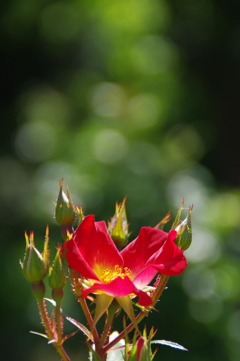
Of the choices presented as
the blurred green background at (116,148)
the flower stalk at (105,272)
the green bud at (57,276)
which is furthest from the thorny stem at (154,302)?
the blurred green background at (116,148)

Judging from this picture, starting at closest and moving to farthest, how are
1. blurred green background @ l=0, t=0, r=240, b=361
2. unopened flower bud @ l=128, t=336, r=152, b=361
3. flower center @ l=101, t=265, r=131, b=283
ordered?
unopened flower bud @ l=128, t=336, r=152, b=361, flower center @ l=101, t=265, r=131, b=283, blurred green background @ l=0, t=0, r=240, b=361

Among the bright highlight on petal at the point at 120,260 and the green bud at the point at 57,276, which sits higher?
the bright highlight on petal at the point at 120,260

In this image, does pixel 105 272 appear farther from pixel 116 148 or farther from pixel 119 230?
pixel 116 148

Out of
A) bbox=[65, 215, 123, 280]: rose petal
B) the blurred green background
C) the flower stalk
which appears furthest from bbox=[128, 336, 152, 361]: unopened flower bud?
the blurred green background

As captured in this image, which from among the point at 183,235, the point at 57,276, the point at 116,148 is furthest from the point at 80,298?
the point at 116,148

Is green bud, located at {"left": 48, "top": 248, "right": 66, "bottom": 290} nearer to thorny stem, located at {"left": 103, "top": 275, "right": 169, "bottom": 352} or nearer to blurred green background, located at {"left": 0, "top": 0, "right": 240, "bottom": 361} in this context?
thorny stem, located at {"left": 103, "top": 275, "right": 169, "bottom": 352}

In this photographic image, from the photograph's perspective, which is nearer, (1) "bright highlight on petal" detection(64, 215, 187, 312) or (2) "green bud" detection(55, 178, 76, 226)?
(1) "bright highlight on petal" detection(64, 215, 187, 312)

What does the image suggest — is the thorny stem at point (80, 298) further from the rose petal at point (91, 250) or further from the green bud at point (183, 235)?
the green bud at point (183, 235)

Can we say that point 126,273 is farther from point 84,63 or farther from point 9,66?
point 9,66
